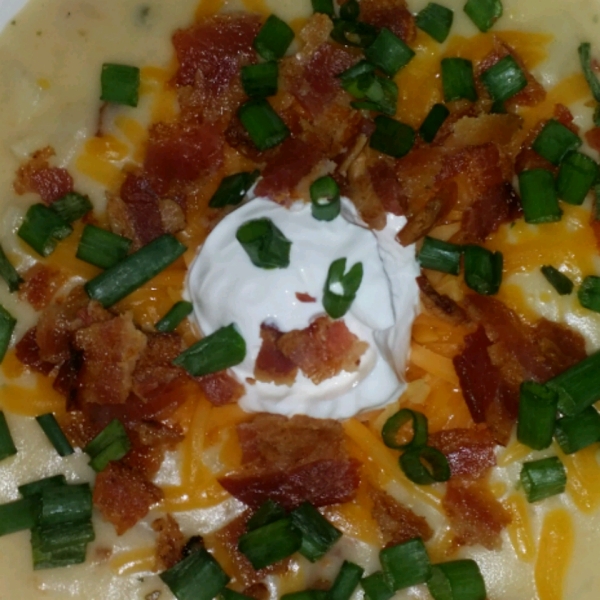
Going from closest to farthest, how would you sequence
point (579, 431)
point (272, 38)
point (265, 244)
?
point (265, 244)
point (579, 431)
point (272, 38)

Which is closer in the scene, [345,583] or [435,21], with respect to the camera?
[345,583]

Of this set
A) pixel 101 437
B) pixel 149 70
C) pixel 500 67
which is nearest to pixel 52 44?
pixel 149 70

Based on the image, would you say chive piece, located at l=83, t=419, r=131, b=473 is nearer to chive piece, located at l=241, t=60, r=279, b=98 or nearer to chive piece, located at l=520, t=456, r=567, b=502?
chive piece, located at l=241, t=60, r=279, b=98

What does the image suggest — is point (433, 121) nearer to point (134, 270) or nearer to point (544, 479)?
point (134, 270)

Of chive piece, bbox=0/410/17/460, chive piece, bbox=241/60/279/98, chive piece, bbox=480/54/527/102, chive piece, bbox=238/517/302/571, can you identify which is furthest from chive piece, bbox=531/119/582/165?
chive piece, bbox=0/410/17/460

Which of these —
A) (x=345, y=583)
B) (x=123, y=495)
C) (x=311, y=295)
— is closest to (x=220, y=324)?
(x=311, y=295)

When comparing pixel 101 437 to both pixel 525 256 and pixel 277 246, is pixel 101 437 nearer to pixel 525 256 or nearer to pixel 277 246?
pixel 277 246

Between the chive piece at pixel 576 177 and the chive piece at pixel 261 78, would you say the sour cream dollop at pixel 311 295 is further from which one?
the chive piece at pixel 576 177
